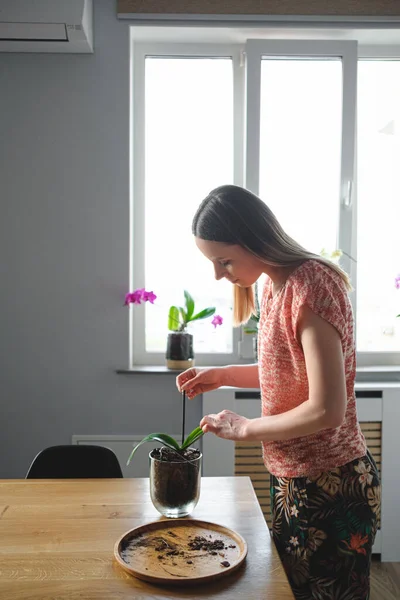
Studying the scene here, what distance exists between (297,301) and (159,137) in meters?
1.94

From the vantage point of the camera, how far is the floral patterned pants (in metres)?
1.31

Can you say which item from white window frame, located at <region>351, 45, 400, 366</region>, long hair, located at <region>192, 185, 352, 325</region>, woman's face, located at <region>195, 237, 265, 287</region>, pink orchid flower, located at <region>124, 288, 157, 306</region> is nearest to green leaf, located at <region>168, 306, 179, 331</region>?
pink orchid flower, located at <region>124, 288, 157, 306</region>

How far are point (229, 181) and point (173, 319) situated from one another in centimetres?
73

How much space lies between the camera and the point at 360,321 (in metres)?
3.05

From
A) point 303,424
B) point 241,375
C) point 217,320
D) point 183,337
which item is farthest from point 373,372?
point 303,424

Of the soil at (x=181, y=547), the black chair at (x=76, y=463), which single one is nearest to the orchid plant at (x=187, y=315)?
the black chair at (x=76, y=463)

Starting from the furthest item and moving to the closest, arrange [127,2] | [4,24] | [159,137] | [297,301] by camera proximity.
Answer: [159,137], [127,2], [4,24], [297,301]

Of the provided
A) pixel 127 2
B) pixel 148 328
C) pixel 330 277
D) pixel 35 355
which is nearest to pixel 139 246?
pixel 148 328

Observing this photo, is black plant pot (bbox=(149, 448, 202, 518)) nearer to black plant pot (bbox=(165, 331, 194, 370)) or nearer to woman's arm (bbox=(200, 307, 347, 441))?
woman's arm (bbox=(200, 307, 347, 441))

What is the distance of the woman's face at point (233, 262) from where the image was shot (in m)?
1.40

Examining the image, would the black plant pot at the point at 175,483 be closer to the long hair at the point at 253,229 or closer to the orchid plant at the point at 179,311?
the long hair at the point at 253,229

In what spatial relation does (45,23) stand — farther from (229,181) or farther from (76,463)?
(76,463)

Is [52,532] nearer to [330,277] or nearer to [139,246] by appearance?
[330,277]

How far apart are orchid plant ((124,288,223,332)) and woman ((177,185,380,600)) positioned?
138cm
